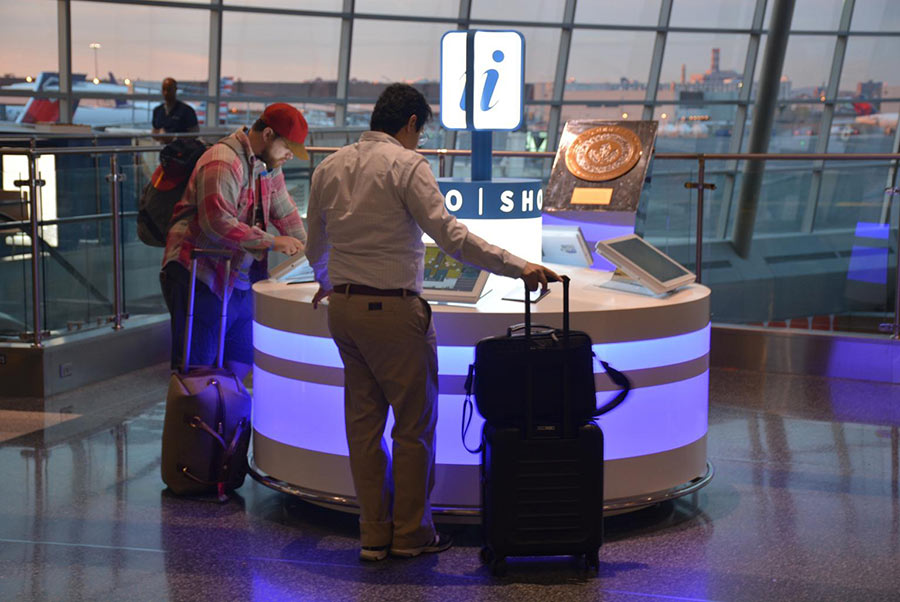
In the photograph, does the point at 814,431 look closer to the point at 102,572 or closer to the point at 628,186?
the point at 628,186

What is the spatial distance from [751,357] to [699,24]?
862 centimetres

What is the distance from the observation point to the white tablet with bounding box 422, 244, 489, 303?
3650 mm

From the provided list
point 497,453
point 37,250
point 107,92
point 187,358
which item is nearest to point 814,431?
point 497,453

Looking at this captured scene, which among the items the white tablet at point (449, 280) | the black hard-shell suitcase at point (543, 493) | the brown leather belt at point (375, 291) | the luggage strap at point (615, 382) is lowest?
the black hard-shell suitcase at point (543, 493)

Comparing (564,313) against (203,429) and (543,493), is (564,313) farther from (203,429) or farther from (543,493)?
(203,429)

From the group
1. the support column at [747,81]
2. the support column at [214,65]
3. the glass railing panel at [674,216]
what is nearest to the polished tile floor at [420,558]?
the glass railing panel at [674,216]

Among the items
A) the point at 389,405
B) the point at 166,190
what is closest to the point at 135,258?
the point at 166,190

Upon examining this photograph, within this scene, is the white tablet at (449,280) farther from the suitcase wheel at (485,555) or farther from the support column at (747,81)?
the support column at (747,81)

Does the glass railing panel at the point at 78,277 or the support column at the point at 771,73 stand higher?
the support column at the point at 771,73

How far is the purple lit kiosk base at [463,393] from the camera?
140 inches

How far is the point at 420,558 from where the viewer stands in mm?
3391

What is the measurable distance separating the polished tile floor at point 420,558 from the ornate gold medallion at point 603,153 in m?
1.52

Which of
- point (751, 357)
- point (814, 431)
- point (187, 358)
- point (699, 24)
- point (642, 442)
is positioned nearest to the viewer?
point (642, 442)

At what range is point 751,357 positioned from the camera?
6379mm
